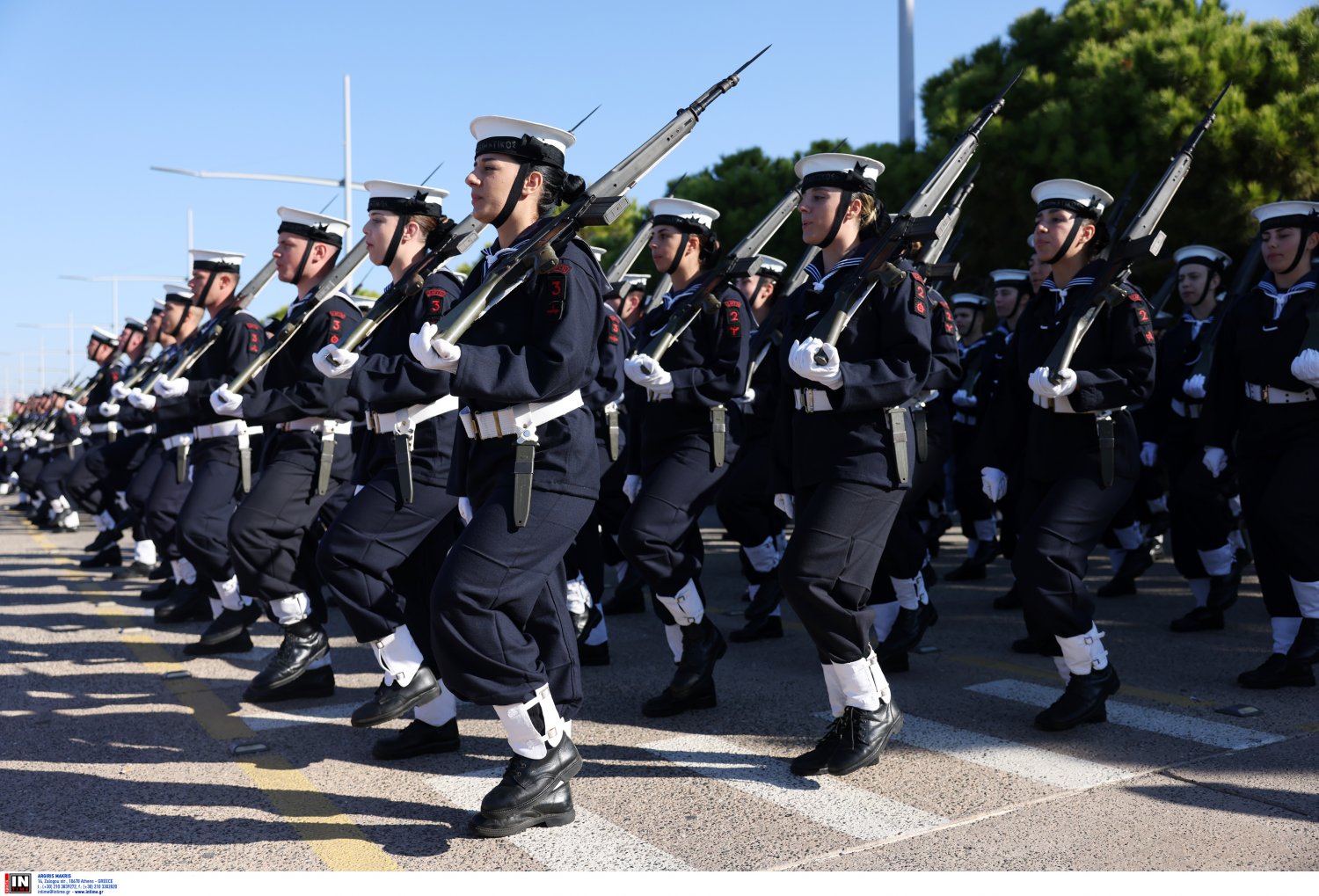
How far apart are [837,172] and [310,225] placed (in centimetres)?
311

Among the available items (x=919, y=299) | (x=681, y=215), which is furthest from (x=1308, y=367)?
(x=681, y=215)

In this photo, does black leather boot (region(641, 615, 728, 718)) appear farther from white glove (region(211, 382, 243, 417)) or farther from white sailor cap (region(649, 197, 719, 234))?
white glove (region(211, 382, 243, 417))

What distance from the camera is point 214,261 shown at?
25.9ft

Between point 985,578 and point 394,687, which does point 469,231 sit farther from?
point 985,578

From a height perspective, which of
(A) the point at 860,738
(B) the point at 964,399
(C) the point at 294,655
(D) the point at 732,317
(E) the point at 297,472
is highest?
(D) the point at 732,317

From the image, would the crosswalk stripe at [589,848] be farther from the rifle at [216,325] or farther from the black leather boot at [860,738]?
the rifle at [216,325]

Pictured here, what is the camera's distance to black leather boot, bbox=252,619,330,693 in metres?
5.76

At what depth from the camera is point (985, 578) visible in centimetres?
947

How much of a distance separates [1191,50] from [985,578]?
7330 mm

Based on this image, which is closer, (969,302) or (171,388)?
(171,388)

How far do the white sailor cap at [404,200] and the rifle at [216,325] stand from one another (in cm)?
211

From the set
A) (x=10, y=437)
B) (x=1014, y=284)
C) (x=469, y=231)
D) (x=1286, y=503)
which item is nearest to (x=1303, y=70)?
(x=1014, y=284)

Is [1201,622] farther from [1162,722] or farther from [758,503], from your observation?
[758,503]

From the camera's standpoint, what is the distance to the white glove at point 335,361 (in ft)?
15.3
